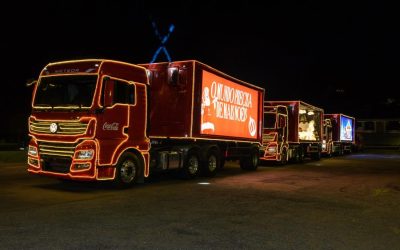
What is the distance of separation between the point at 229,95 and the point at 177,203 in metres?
7.73

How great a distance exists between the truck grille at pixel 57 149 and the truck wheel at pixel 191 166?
14.7 feet

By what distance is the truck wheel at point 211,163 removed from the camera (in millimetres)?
15656

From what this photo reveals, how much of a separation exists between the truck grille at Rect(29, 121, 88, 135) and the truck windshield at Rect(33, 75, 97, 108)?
425 mm

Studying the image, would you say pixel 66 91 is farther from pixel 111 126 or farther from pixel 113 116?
pixel 111 126

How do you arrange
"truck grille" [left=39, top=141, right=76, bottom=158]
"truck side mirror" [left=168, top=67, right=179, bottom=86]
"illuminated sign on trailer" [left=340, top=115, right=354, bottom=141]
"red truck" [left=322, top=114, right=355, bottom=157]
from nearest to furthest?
"truck grille" [left=39, top=141, right=76, bottom=158] → "truck side mirror" [left=168, top=67, right=179, bottom=86] → "red truck" [left=322, top=114, right=355, bottom=157] → "illuminated sign on trailer" [left=340, top=115, right=354, bottom=141]

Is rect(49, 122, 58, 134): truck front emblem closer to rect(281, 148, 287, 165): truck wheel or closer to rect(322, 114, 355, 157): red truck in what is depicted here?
rect(281, 148, 287, 165): truck wheel

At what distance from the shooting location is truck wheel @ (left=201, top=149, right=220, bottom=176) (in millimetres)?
15656

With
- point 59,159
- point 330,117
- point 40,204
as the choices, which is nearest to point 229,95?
point 59,159

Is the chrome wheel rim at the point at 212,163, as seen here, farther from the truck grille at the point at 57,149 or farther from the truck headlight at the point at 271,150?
the truck headlight at the point at 271,150

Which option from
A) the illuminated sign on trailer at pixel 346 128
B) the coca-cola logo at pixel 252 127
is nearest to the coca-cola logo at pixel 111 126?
the coca-cola logo at pixel 252 127

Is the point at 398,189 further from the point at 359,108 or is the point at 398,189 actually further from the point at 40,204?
the point at 359,108

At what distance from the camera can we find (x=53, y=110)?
11406 mm

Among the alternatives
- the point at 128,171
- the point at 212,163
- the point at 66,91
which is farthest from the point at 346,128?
the point at 66,91

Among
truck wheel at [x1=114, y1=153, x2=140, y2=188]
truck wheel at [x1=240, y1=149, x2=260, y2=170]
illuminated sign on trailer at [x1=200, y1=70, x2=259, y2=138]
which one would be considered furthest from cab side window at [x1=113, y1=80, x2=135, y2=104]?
truck wheel at [x1=240, y1=149, x2=260, y2=170]
